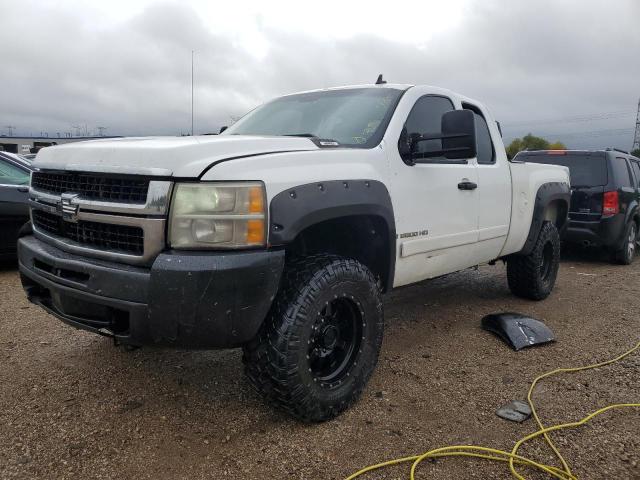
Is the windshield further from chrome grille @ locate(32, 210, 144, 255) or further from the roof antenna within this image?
chrome grille @ locate(32, 210, 144, 255)

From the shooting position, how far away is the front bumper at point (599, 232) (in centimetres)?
741

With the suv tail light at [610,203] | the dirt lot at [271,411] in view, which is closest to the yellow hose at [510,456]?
the dirt lot at [271,411]

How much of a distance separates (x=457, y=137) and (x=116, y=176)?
6.29 ft

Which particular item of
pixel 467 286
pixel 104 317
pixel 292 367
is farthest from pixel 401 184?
pixel 467 286

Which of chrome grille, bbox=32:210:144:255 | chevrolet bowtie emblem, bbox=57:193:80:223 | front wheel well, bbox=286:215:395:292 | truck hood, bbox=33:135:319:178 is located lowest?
front wheel well, bbox=286:215:395:292

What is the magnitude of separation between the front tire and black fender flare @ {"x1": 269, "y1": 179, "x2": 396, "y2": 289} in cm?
27

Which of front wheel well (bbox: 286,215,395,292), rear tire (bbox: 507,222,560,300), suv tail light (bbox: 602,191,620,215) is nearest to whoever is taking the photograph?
front wheel well (bbox: 286,215,395,292)

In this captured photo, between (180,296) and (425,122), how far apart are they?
2284 mm

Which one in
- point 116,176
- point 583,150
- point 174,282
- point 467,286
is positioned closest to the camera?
point 174,282

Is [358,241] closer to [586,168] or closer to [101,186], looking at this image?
[101,186]

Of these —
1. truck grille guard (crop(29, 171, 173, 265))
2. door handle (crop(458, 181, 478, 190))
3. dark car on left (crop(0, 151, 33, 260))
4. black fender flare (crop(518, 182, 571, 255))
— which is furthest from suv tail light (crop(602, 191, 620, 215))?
dark car on left (crop(0, 151, 33, 260))

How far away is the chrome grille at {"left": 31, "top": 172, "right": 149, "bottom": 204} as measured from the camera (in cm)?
236

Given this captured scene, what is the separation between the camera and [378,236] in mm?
3113

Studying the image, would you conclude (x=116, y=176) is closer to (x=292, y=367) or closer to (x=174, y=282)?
(x=174, y=282)
